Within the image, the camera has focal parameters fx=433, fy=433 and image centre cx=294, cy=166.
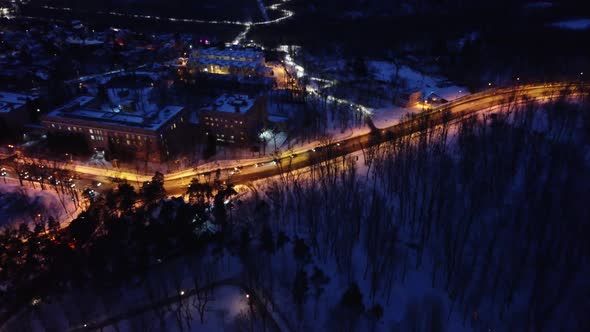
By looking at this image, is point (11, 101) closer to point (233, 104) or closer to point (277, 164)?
point (233, 104)

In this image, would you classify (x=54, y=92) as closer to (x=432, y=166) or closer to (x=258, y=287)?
(x=258, y=287)

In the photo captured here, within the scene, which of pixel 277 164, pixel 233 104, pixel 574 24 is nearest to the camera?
pixel 277 164

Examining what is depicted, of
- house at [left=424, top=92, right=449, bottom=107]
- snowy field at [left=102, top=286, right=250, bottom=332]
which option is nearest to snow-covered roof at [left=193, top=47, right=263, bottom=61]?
house at [left=424, top=92, right=449, bottom=107]

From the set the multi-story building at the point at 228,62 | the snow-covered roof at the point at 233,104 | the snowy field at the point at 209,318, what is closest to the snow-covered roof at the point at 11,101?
the snow-covered roof at the point at 233,104

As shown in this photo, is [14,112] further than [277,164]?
Yes

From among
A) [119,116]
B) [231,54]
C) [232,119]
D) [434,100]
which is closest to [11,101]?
[119,116]

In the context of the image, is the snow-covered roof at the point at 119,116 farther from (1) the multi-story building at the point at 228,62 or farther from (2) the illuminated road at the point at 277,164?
(1) the multi-story building at the point at 228,62
